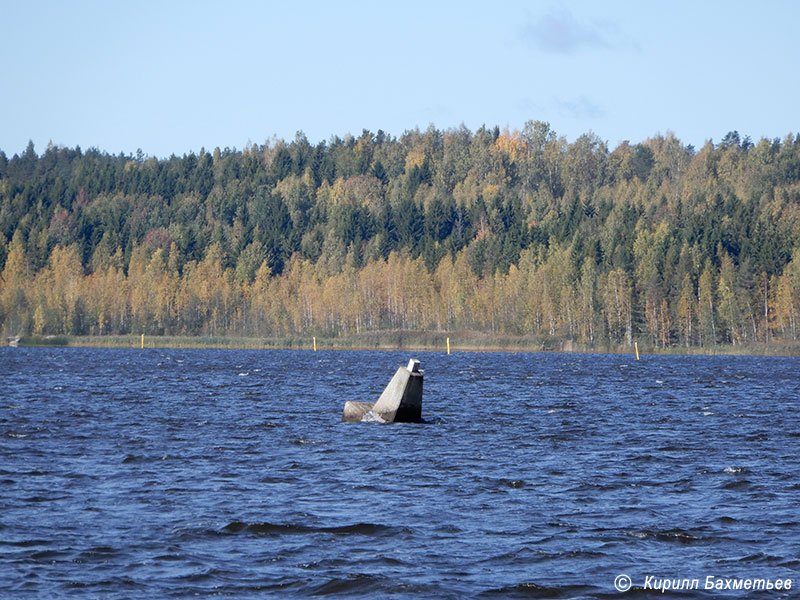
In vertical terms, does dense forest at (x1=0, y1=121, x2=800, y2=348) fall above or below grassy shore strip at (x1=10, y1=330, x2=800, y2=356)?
above

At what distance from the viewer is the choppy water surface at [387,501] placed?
14125 millimetres

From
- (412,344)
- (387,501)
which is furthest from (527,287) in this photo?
(387,501)

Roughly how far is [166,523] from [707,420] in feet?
79.2

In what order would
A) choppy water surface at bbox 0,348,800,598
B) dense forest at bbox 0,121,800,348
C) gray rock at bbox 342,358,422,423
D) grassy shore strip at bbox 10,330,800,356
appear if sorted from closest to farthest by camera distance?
choppy water surface at bbox 0,348,800,598 < gray rock at bbox 342,358,422,423 < grassy shore strip at bbox 10,330,800,356 < dense forest at bbox 0,121,800,348

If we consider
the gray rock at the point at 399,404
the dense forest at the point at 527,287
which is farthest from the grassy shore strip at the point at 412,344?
the gray rock at the point at 399,404

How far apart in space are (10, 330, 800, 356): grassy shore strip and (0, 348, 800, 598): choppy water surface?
Result: 9331 cm

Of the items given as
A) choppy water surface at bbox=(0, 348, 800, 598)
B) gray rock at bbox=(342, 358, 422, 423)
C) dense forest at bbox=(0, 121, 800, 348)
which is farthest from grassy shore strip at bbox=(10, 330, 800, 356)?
gray rock at bbox=(342, 358, 422, 423)

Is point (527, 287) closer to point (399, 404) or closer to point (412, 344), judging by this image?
point (412, 344)

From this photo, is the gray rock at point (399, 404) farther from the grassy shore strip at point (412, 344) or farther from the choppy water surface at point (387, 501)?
the grassy shore strip at point (412, 344)

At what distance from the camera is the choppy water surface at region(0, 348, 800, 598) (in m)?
14.1

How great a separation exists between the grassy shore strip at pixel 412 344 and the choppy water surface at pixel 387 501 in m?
93.3

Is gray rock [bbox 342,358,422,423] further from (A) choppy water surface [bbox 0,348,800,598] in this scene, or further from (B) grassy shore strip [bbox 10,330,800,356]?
(B) grassy shore strip [bbox 10,330,800,356]

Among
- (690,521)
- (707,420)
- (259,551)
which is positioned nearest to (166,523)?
(259,551)

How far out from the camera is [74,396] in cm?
4419
